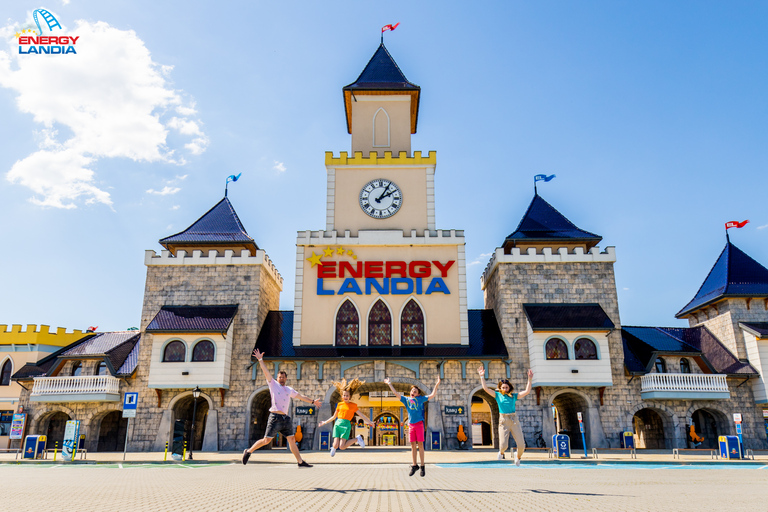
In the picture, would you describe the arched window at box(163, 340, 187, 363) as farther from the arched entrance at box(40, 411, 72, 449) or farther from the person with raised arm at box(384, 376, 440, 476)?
the person with raised arm at box(384, 376, 440, 476)

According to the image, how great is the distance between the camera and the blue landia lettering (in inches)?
1020

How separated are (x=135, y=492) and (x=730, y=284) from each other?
2860 centimetres

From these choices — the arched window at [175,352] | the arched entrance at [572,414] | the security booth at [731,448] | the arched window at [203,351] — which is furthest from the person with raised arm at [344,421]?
the arched entrance at [572,414]

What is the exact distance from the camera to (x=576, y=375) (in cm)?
2416

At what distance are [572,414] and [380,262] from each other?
1218cm

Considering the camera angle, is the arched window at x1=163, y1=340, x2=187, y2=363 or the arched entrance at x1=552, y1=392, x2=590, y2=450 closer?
the arched window at x1=163, y1=340, x2=187, y2=363

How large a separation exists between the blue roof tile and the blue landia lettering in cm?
446

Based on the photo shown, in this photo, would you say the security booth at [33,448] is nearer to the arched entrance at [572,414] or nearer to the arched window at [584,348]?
the arched entrance at [572,414]

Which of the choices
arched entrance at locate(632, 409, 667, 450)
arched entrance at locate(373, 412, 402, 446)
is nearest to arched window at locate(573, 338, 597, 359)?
arched entrance at locate(632, 409, 667, 450)

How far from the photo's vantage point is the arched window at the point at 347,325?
25.5 meters

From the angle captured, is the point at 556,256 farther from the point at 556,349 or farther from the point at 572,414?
the point at 572,414

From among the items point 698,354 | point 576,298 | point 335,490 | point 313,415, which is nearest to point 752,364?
point 698,354

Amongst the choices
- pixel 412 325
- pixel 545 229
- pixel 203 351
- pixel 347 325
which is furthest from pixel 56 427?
pixel 545 229

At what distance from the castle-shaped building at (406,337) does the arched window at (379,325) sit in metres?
0.09
